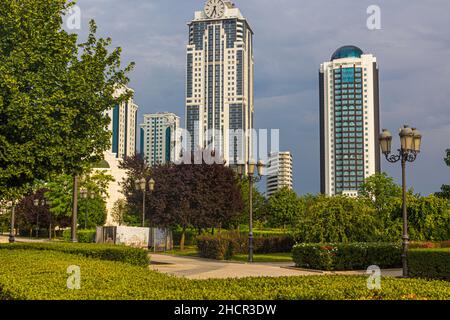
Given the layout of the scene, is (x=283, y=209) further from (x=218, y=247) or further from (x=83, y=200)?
(x=218, y=247)

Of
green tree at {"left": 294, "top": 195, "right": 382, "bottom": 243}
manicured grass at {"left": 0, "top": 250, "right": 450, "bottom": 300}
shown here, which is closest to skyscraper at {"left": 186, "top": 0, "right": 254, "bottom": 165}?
green tree at {"left": 294, "top": 195, "right": 382, "bottom": 243}

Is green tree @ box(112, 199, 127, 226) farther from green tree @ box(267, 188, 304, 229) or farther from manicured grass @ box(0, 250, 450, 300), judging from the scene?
manicured grass @ box(0, 250, 450, 300)

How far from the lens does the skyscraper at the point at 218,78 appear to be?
181875 mm

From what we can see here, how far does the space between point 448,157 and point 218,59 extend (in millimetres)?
159952

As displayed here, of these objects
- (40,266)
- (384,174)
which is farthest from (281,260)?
(384,174)

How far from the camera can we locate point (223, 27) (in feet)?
627

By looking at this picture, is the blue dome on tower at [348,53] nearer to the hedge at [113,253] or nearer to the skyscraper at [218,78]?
the skyscraper at [218,78]

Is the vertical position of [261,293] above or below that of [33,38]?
below

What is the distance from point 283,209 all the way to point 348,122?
116 meters

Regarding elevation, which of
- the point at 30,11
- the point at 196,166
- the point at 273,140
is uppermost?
the point at 273,140

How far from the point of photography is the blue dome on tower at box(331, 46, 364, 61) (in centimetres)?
17500

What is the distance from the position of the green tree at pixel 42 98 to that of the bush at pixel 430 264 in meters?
11.3

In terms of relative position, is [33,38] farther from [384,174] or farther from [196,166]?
[384,174]

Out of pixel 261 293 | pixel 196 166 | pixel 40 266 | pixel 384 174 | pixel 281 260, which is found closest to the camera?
pixel 261 293
